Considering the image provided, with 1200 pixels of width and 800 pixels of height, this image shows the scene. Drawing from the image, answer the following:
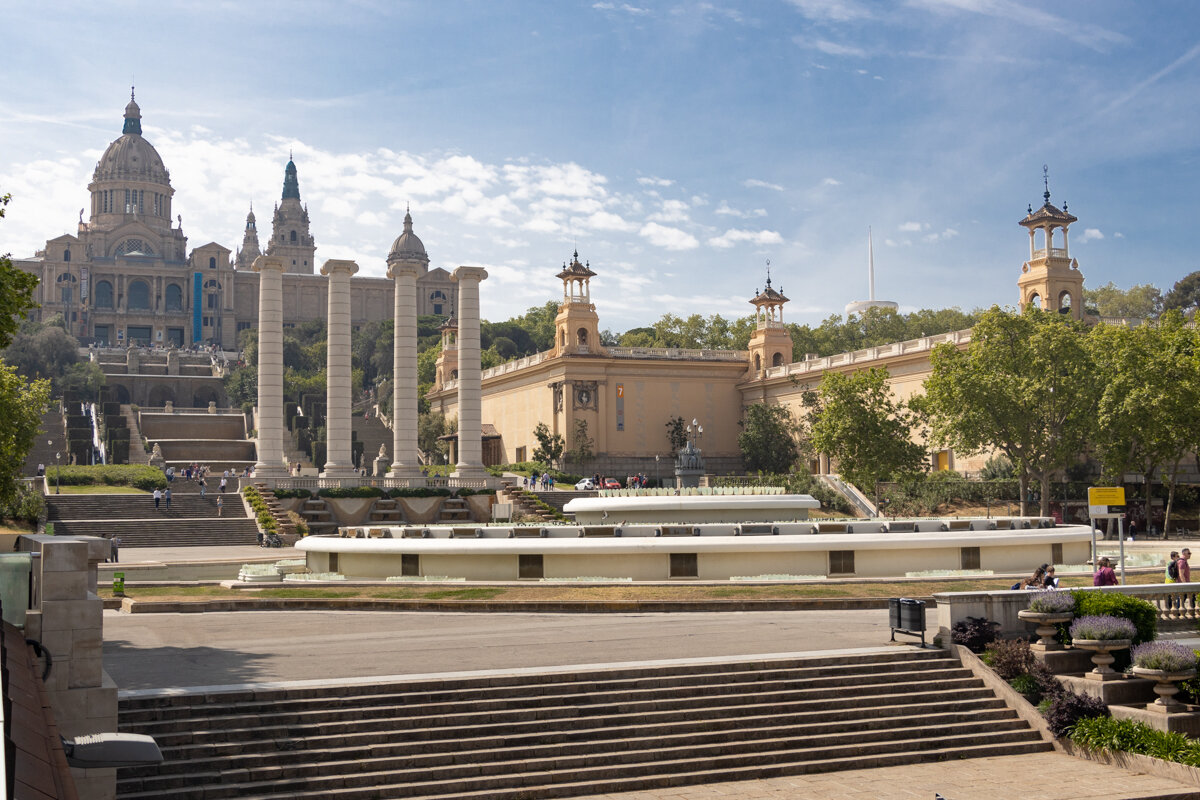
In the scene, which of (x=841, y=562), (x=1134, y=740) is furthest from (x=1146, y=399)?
(x=1134, y=740)

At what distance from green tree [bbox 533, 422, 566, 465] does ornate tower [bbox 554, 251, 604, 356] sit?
20.6 ft

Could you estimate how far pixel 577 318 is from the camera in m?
88.8

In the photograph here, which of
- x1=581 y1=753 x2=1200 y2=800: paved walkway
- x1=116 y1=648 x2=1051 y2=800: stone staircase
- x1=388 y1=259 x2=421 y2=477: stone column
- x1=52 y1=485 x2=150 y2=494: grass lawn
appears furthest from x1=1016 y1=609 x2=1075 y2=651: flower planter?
x1=52 y1=485 x2=150 y2=494: grass lawn

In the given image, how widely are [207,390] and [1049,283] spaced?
110411 mm

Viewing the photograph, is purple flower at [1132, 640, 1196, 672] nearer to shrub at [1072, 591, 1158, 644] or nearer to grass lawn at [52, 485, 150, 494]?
shrub at [1072, 591, 1158, 644]

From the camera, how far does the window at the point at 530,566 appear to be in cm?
3300

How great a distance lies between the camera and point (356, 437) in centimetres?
9600

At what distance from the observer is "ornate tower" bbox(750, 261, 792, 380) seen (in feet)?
302

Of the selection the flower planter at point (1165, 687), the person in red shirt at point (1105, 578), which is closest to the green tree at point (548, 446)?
the person in red shirt at point (1105, 578)

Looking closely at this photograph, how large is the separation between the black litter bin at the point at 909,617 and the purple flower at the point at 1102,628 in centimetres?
260

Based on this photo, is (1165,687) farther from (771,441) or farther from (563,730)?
(771,441)

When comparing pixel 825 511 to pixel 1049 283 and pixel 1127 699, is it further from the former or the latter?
pixel 1127 699

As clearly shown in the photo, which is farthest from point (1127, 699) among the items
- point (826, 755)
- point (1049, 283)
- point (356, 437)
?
point (356, 437)

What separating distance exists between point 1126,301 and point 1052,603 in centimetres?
12151
